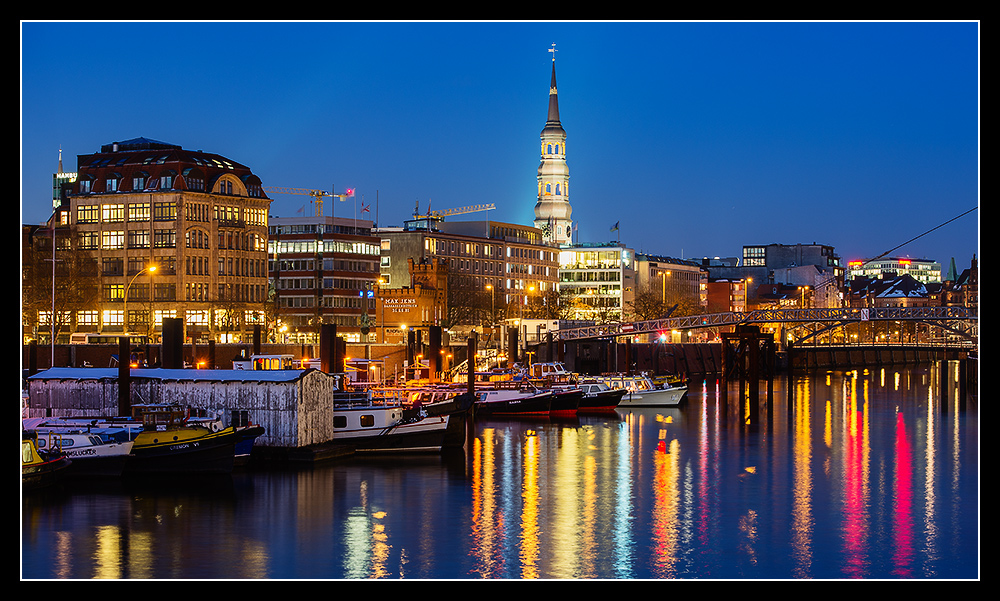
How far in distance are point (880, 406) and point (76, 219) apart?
75.4 meters

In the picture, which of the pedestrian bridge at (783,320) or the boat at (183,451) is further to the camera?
the pedestrian bridge at (783,320)

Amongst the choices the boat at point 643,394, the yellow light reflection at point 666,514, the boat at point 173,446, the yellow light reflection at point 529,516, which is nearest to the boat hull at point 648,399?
the boat at point 643,394

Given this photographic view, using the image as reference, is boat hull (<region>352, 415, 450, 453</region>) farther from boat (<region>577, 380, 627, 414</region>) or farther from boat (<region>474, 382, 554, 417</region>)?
boat (<region>577, 380, 627, 414</region>)

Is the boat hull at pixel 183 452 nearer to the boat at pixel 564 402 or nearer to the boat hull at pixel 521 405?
the boat hull at pixel 521 405

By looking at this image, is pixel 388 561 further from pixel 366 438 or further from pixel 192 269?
pixel 192 269

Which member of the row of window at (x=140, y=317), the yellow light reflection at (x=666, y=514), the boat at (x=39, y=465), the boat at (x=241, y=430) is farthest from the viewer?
the row of window at (x=140, y=317)

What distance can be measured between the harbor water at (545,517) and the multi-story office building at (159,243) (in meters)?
56.6

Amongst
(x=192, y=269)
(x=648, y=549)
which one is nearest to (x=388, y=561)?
(x=648, y=549)

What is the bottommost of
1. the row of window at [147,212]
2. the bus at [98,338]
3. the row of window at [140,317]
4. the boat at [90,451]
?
the boat at [90,451]

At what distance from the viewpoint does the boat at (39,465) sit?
45.8 meters

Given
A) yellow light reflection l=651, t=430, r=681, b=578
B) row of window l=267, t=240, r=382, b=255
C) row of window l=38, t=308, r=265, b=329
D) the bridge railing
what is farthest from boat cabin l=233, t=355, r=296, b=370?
row of window l=267, t=240, r=382, b=255

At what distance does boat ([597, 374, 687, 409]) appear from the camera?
93.2 meters

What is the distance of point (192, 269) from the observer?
11800cm

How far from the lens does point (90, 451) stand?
1932 inches
